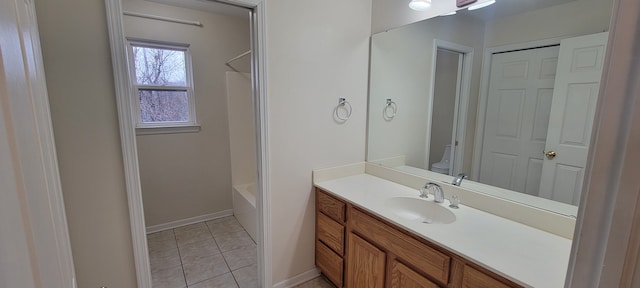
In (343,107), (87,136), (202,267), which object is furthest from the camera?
(202,267)

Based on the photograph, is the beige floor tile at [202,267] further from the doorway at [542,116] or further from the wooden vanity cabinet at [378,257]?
the doorway at [542,116]

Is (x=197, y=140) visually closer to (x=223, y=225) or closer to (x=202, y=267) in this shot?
(x=223, y=225)

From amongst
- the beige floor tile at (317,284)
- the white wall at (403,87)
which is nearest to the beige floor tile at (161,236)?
the beige floor tile at (317,284)

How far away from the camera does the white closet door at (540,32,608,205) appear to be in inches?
47.3

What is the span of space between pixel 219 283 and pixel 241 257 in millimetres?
351

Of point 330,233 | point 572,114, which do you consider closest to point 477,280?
point 572,114

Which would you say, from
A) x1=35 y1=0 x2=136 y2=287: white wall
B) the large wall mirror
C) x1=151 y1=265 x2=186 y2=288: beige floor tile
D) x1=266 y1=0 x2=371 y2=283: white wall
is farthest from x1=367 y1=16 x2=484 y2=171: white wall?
x1=151 y1=265 x2=186 y2=288: beige floor tile

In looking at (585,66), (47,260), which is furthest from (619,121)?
(585,66)

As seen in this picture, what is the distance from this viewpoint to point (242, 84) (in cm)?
318

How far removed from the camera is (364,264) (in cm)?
166

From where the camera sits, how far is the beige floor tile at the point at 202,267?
2193mm

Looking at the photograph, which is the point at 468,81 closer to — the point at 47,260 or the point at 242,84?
the point at 47,260

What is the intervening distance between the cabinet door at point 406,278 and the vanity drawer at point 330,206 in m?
0.48

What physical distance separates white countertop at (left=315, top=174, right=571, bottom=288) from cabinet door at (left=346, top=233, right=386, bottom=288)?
0.26 metres
